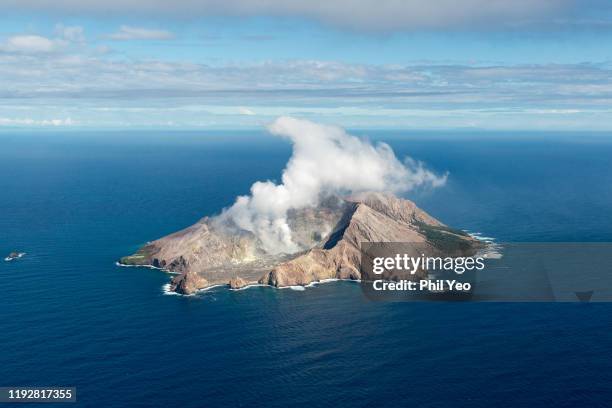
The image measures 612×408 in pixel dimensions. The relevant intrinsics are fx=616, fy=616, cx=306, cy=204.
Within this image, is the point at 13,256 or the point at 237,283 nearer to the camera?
the point at 237,283

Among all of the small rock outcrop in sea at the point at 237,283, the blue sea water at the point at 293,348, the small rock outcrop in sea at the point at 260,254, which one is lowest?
the blue sea water at the point at 293,348

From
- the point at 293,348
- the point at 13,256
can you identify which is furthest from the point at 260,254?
the point at 13,256

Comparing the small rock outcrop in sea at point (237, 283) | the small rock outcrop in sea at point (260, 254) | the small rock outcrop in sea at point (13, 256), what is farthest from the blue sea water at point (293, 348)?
the small rock outcrop in sea at point (13, 256)

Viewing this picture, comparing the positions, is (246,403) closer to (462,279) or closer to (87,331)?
(87,331)

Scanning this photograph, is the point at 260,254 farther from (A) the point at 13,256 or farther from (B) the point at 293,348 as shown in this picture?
(A) the point at 13,256

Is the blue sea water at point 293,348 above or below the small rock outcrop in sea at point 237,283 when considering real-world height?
below

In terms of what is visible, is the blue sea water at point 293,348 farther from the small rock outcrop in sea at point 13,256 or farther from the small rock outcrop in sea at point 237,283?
the small rock outcrop in sea at point 13,256

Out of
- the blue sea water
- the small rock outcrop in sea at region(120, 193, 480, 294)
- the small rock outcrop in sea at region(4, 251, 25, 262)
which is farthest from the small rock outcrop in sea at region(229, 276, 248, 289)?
the small rock outcrop in sea at region(4, 251, 25, 262)

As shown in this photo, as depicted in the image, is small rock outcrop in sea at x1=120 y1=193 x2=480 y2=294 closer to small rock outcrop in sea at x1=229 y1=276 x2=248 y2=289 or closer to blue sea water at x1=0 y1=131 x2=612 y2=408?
small rock outcrop in sea at x1=229 y1=276 x2=248 y2=289
